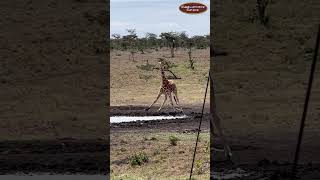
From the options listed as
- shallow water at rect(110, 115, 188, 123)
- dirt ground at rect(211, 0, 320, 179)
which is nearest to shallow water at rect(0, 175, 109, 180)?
dirt ground at rect(211, 0, 320, 179)

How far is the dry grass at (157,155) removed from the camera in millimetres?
9102

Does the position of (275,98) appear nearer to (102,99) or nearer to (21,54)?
(102,99)

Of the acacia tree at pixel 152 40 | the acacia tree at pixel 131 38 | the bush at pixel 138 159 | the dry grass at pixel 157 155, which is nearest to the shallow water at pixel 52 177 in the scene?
the dry grass at pixel 157 155

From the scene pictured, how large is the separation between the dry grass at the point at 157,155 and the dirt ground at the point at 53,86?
278mm

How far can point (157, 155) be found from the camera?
10.2 metres

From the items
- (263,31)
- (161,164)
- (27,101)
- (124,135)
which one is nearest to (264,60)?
(263,31)

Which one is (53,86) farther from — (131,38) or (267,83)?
(131,38)

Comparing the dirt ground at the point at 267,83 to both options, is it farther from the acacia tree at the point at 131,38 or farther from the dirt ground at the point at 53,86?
the acacia tree at the point at 131,38

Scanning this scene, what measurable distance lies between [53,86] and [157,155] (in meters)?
8.16

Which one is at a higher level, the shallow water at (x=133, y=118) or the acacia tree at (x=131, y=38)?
the acacia tree at (x=131, y=38)

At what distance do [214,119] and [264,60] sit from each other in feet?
36.8

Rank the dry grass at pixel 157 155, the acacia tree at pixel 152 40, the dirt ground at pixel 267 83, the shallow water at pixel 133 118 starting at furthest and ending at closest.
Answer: the acacia tree at pixel 152 40 < the shallow water at pixel 133 118 < the dirt ground at pixel 267 83 < the dry grass at pixel 157 155

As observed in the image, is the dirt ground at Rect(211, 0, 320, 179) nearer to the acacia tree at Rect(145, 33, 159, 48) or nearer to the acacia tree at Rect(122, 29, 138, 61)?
the acacia tree at Rect(122, 29, 138, 61)

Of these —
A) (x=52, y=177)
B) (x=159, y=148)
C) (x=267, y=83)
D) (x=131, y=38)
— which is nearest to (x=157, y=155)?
(x=159, y=148)
